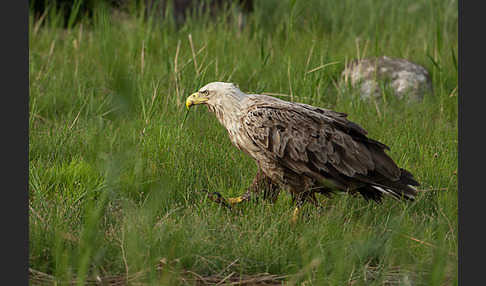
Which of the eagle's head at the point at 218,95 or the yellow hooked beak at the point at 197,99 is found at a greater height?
the eagle's head at the point at 218,95

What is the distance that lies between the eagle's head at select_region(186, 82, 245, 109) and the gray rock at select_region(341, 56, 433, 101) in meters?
2.56

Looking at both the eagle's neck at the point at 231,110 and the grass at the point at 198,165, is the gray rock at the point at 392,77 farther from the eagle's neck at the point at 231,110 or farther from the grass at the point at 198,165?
the eagle's neck at the point at 231,110

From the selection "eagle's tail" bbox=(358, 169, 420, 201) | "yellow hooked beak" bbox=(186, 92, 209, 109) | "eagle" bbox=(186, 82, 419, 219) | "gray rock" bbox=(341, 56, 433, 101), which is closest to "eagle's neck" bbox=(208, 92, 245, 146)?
"eagle" bbox=(186, 82, 419, 219)

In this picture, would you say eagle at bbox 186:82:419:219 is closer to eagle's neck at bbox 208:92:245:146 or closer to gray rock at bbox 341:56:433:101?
eagle's neck at bbox 208:92:245:146

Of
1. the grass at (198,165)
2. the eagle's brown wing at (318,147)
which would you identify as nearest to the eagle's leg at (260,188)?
the grass at (198,165)

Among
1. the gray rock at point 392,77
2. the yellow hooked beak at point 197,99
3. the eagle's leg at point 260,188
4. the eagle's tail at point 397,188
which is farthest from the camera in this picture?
the gray rock at point 392,77

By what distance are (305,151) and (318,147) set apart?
10 cm

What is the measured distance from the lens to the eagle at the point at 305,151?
3996 millimetres

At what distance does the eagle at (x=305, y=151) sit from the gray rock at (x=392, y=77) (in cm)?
248

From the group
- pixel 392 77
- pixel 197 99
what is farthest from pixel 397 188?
pixel 392 77

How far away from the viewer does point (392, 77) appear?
271 inches

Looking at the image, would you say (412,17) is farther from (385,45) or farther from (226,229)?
(226,229)

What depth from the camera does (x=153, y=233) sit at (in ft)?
10.9

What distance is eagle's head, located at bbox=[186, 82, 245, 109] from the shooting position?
4223 millimetres
